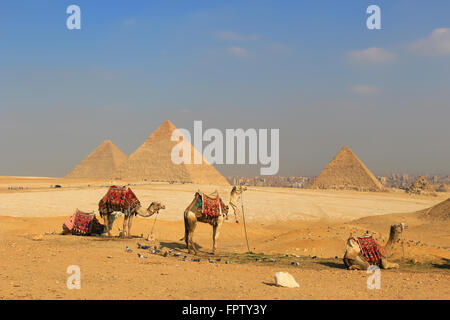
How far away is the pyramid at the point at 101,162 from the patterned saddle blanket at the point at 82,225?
10420 centimetres

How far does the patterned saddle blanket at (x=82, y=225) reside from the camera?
14.7 meters

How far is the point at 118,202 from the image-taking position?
1420 cm

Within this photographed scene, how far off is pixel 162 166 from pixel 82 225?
91.7 metres

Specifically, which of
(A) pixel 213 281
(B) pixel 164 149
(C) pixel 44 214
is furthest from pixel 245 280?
(B) pixel 164 149

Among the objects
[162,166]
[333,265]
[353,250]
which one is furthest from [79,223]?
[162,166]

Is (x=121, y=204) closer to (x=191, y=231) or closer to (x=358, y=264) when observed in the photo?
(x=191, y=231)

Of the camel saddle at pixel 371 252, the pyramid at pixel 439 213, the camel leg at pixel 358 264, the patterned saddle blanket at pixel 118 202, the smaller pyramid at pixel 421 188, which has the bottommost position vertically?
the smaller pyramid at pixel 421 188

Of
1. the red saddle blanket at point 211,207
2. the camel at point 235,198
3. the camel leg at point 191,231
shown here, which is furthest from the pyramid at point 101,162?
the red saddle blanket at point 211,207

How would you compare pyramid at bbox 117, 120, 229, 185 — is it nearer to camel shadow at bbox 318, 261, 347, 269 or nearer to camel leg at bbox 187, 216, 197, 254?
camel leg at bbox 187, 216, 197, 254

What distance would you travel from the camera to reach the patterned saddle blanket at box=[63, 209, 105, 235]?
48.3 feet

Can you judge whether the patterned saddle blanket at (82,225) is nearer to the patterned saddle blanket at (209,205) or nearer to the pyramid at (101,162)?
the patterned saddle blanket at (209,205)

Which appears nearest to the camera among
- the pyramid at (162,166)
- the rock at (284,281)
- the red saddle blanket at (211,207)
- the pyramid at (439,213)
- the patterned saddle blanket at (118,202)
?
the rock at (284,281)
